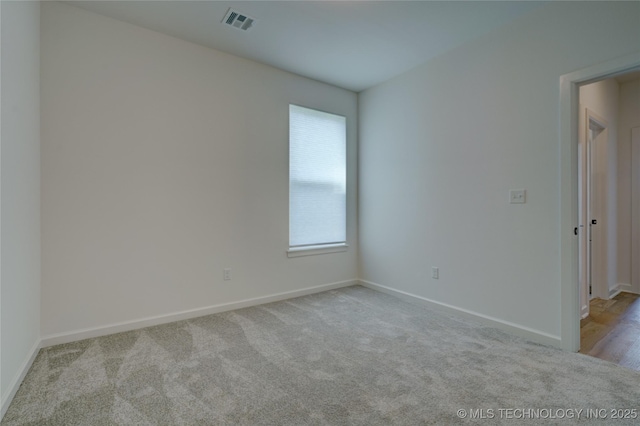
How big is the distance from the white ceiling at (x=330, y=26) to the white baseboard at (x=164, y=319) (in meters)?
2.71

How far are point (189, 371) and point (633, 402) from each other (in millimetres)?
2695

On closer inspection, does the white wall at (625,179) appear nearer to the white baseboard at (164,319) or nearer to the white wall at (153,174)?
the white baseboard at (164,319)

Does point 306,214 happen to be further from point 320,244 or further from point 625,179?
point 625,179

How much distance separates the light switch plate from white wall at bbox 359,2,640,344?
0.15ft

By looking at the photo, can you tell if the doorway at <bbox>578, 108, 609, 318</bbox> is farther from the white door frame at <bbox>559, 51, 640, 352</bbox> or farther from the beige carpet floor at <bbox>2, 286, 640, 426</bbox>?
the beige carpet floor at <bbox>2, 286, 640, 426</bbox>

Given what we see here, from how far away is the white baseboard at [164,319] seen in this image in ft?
8.19

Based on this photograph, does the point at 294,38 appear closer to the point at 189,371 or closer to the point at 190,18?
the point at 190,18

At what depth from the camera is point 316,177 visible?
400 centimetres

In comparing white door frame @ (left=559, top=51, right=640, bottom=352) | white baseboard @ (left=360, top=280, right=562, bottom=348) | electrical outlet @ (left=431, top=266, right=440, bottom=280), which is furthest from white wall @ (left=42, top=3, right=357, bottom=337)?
white door frame @ (left=559, top=51, right=640, bottom=352)

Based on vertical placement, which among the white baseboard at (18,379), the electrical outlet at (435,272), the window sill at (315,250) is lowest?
the white baseboard at (18,379)

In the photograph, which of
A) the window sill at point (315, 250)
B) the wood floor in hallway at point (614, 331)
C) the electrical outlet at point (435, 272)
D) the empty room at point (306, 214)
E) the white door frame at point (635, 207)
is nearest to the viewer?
the empty room at point (306, 214)

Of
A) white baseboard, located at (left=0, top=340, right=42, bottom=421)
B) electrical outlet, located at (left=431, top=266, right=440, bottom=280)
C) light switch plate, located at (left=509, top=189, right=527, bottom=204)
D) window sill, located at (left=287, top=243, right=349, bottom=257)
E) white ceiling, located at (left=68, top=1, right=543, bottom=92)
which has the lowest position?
white baseboard, located at (left=0, top=340, right=42, bottom=421)

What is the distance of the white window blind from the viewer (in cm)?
381

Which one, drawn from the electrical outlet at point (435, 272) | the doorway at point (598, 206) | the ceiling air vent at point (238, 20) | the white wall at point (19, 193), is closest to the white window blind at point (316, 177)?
the ceiling air vent at point (238, 20)
